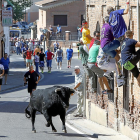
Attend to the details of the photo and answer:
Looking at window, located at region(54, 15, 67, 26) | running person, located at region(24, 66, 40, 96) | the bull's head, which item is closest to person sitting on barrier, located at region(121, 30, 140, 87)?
the bull's head

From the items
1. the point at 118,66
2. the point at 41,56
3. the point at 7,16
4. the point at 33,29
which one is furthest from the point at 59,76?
the point at 33,29

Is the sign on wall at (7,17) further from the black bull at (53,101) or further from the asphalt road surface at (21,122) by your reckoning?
the black bull at (53,101)

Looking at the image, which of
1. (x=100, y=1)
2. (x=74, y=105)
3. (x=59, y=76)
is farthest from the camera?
(x=59, y=76)

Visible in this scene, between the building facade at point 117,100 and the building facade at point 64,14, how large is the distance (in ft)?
144

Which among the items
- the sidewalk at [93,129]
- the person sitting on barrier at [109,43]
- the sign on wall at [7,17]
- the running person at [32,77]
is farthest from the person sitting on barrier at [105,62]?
the sign on wall at [7,17]

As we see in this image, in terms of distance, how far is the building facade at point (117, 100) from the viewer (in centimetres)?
1527

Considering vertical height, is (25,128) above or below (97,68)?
below

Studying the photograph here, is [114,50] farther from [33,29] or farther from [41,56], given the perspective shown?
[33,29]

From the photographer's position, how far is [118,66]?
14.6 meters

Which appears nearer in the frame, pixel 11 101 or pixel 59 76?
pixel 11 101

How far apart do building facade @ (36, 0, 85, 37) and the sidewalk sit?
44.2 m

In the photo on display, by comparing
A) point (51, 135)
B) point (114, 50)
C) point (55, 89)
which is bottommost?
point (51, 135)

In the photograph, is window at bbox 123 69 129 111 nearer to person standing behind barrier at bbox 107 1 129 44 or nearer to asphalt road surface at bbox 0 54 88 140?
asphalt road surface at bbox 0 54 88 140

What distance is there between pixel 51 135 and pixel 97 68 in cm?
273
